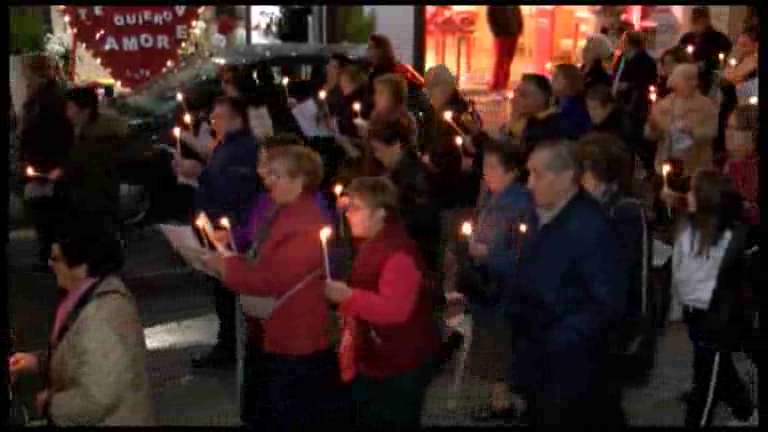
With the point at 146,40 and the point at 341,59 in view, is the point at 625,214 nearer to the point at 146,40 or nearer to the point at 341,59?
the point at 341,59

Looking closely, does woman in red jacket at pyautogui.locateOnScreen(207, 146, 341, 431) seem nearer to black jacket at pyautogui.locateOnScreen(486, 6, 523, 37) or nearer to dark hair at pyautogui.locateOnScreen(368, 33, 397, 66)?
dark hair at pyautogui.locateOnScreen(368, 33, 397, 66)

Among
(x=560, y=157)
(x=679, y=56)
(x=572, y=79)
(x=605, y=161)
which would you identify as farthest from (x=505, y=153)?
(x=679, y=56)

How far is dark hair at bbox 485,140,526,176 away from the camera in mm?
6629

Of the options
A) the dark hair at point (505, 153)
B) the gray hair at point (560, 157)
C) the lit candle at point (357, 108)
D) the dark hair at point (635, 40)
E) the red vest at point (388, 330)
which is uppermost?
the dark hair at point (635, 40)

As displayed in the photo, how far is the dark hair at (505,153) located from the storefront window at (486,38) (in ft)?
35.6

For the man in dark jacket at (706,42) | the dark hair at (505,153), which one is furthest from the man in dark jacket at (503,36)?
the dark hair at (505,153)

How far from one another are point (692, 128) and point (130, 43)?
6.26 m

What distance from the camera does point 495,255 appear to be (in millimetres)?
6453

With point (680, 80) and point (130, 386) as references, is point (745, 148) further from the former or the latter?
point (130, 386)

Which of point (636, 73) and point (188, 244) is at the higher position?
point (636, 73)

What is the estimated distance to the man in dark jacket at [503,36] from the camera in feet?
55.4

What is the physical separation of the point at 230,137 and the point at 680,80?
362 cm

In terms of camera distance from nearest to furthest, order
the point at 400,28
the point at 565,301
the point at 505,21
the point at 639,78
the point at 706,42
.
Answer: the point at 565,301 < the point at 639,78 < the point at 706,42 < the point at 505,21 < the point at 400,28

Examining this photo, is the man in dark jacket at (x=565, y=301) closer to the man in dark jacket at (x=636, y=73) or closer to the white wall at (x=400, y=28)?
the man in dark jacket at (x=636, y=73)
